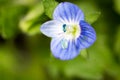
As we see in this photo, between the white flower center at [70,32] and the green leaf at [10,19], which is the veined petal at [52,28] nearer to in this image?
the white flower center at [70,32]

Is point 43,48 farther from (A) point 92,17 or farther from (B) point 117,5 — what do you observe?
(A) point 92,17

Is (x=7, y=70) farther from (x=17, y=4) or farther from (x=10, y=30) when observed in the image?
(x=17, y=4)

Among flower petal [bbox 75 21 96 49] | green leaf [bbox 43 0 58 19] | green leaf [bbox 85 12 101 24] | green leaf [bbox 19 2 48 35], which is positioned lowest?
green leaf [bbox 19 2 48 35]

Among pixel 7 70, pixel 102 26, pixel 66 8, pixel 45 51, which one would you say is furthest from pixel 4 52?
pixel 66 8

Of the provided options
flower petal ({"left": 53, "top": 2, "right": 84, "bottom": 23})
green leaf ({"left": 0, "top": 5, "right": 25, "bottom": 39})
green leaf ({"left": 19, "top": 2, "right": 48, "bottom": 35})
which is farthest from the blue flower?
green leaf ({"left": 0, "top": 5, "right": 25, "bottom": 39})

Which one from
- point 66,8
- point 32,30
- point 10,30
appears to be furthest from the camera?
point 10,30

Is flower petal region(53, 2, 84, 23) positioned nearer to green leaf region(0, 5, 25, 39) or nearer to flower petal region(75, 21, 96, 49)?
flower petal region(75, 21, 96, 49)

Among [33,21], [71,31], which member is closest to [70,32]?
[71,31]
